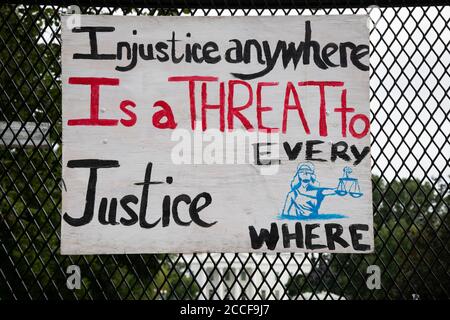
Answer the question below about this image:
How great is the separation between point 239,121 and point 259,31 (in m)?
0.45

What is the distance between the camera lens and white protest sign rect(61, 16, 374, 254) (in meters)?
3.08

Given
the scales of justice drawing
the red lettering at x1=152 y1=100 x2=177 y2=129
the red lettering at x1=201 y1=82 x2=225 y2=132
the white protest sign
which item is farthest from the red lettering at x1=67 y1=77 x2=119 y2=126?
the scales of justice drawing

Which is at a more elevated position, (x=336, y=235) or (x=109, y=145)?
(x=109, y=145)

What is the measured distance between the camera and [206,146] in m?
3.10

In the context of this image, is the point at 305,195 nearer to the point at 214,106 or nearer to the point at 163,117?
the point at 214,106

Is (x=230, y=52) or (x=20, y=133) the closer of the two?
(x=230, y=52)

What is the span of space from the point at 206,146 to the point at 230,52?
46 centimetres

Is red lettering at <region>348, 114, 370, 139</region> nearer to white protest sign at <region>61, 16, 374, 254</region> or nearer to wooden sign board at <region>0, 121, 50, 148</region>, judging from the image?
white protest sign at <region>61, 16, 374, 254</region>

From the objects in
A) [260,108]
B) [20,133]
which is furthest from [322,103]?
[20,133]

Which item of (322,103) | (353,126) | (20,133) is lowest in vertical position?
(20,133)

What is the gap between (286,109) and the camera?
3105 mm

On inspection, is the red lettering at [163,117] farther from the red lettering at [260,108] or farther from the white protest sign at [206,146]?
the red lettering at [260,108]
